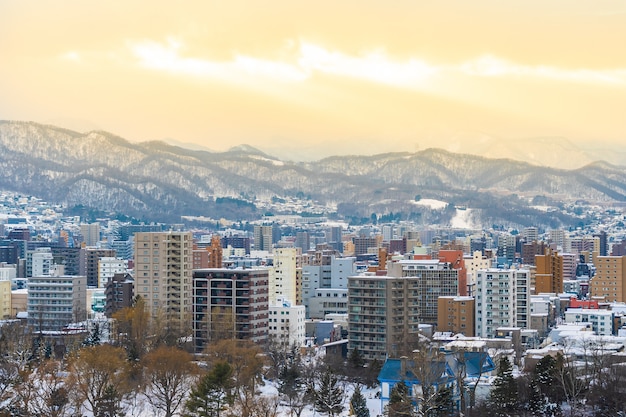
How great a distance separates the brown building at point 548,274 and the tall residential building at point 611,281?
1351mm

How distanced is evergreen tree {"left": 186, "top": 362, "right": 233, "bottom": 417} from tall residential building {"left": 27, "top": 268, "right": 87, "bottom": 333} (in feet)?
33.7

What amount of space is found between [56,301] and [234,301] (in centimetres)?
556

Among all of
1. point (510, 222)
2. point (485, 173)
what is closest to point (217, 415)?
point (510, 222)

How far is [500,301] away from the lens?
24891 millimetres

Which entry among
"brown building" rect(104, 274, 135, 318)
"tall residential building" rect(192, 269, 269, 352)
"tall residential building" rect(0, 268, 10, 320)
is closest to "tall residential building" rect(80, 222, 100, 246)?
"tall residential building" rect(0, 268, 10, 320)

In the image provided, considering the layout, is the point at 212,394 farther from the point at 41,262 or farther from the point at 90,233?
the point at 90,233

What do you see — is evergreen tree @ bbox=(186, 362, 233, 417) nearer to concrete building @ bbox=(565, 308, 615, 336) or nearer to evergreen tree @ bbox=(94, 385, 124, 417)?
evergreen tree @ bbox=(94, 385, 124, 417)

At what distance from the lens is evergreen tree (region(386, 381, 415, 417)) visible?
1452cm

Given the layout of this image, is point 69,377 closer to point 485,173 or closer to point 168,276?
point 168,276

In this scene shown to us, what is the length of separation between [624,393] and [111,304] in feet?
42.8

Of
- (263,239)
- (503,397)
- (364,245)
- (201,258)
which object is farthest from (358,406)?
(263,239)

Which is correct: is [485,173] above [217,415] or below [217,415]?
above

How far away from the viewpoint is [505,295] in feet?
82.0

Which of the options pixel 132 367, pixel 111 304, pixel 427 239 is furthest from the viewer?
pixel 427 239
